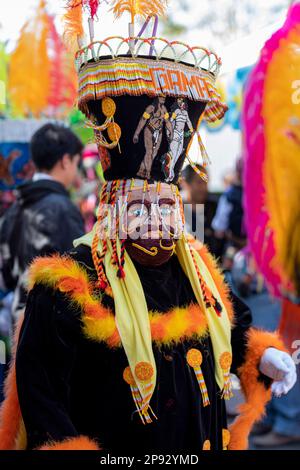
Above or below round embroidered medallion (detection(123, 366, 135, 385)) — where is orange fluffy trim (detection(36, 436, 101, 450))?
below

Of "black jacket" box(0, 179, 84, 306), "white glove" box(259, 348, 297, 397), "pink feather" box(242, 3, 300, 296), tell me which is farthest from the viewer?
"black jacket" box(0, 179, 84, 306)

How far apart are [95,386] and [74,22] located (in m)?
1.31

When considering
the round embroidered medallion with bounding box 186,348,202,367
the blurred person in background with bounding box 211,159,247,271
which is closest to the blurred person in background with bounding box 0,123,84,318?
the round embroidered medallion with bounding box 186,348,202,367

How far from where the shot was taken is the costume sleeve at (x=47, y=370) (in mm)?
2279

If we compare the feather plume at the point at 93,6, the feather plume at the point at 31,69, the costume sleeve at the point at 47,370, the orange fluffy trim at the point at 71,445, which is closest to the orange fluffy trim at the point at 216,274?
the costume sleeve at the point at 47,370

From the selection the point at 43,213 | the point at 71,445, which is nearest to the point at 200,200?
the point at 43,213

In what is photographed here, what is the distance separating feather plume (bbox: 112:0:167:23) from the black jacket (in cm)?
184

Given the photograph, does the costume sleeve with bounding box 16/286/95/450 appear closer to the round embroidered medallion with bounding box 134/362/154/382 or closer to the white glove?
the round embroidered medallion with bounding box 134/362/154/382

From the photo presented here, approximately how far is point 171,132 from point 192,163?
0.20 m

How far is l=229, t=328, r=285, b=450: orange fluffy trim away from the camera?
9.23ft

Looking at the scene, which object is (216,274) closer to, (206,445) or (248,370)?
(248,370)

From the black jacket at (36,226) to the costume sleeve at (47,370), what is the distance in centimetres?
178

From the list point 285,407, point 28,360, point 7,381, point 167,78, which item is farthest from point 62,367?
point 285,407
